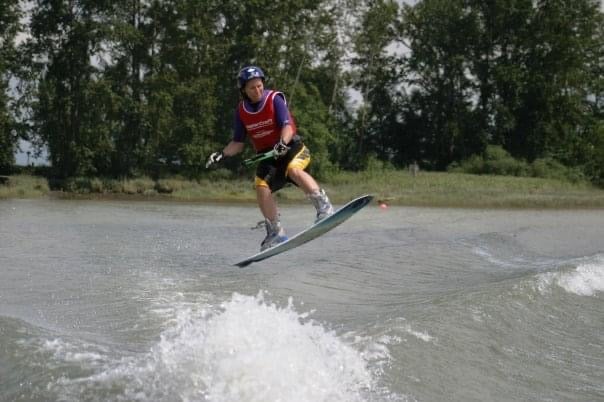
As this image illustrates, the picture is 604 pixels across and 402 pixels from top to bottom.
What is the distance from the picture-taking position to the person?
8453 millimetres

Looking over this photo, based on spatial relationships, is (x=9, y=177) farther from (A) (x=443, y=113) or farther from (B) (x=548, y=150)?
(B) (x=548, y=150)

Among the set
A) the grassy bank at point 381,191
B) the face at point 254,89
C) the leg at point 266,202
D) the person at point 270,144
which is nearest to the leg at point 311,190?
the person at point 270,144

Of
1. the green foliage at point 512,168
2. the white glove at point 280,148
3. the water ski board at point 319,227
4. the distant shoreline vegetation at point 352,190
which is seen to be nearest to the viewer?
the white glove at point 280,148

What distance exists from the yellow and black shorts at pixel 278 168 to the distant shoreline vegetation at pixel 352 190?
22287 millimetres

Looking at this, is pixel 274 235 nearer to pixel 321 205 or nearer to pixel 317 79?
pixel 321 205

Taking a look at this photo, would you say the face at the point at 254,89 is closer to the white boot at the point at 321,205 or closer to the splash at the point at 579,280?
the white boot at the point at 321,205

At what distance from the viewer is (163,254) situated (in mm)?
12617

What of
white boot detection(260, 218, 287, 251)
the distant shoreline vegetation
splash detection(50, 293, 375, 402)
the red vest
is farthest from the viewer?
the distant shoreline vegetation

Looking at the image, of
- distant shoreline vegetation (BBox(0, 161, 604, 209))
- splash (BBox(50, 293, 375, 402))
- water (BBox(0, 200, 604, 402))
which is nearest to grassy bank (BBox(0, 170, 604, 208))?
distant shoreline vegetation (BBox(0, 161, 604, 209))

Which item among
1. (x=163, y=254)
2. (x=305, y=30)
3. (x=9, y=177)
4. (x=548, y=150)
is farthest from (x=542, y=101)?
(x=163, y=254)

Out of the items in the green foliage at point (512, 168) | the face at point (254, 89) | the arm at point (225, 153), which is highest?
the face at point (254, 89)

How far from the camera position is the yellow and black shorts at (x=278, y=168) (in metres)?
8.82

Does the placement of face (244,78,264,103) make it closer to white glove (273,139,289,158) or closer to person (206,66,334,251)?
person (206,66,334,251)

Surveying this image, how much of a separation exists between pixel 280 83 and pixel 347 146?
9362 millimetres
